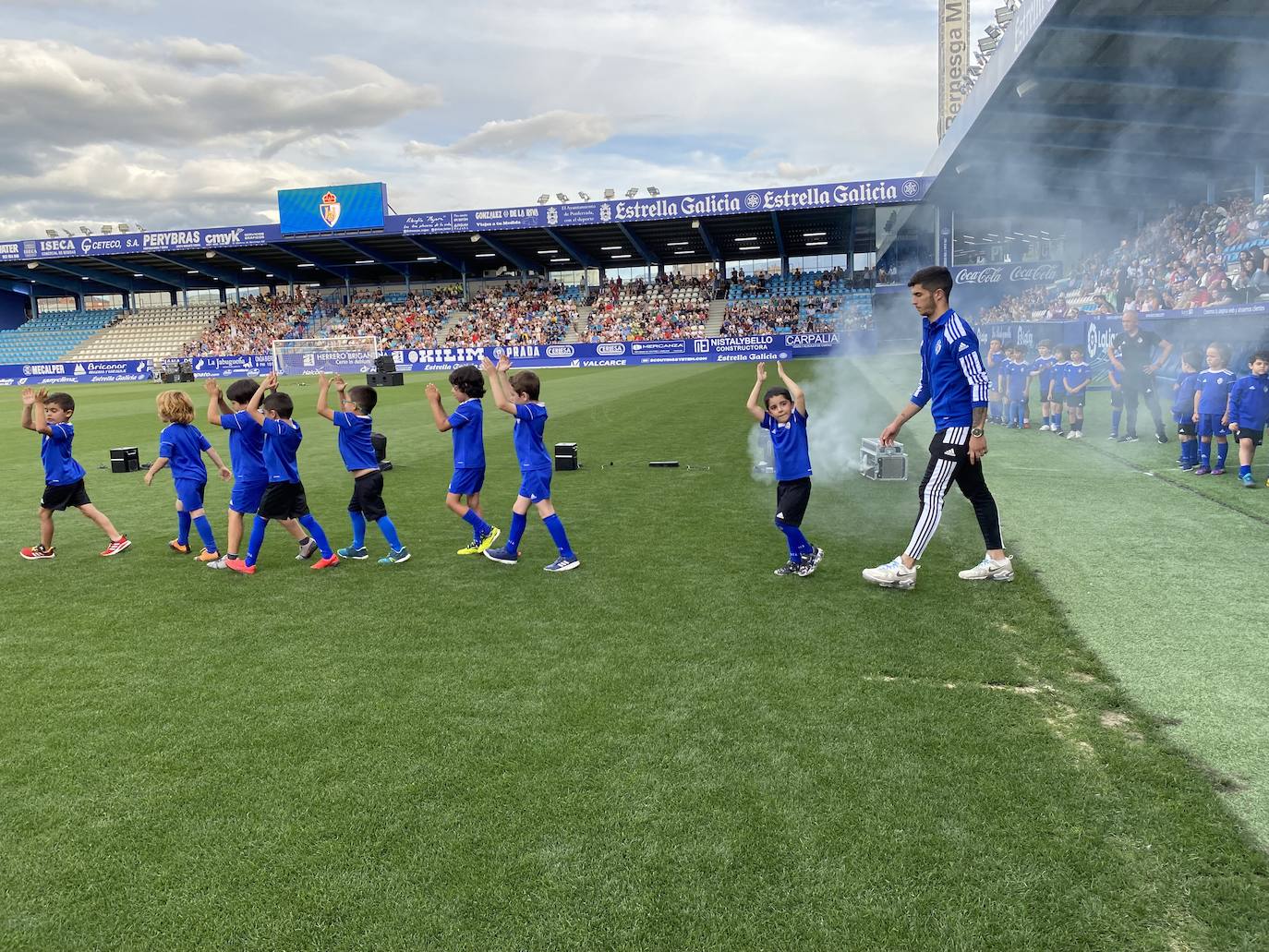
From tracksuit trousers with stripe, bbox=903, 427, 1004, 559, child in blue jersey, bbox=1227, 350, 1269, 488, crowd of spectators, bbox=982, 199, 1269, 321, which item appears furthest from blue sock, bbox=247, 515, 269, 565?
crowd of spectators, bbox=982, 199, 1269, 321

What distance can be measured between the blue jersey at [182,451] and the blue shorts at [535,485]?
2.92 meters

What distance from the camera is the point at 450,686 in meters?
4.38

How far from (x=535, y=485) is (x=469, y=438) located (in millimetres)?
763

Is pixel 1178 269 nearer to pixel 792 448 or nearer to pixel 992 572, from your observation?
pixel 992 572

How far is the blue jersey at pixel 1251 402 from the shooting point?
8.65 metres

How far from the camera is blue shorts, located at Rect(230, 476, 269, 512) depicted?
21.9ft

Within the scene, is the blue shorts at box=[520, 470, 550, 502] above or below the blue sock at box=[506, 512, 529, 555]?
above

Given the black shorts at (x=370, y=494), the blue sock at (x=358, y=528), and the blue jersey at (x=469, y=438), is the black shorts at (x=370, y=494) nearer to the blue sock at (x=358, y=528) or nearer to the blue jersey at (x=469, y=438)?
the blue sock at (x=358, y=528)

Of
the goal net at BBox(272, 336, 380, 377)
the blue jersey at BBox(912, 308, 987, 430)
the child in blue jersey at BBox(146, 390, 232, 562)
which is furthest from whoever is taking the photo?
the goal net at BBox(272, 336, 380, 377)

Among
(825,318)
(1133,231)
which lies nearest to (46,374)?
(825,318)

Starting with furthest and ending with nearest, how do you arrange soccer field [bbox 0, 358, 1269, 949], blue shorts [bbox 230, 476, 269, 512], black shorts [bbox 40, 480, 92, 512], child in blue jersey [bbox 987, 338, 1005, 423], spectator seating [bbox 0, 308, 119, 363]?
spectator seating [bbox 0, 308, 119, 363], child in blue jersey [bbox 987, 338, 1005, 423], black shorts [bbox 40, 480, 92, 512], blue shorts [bbox 230, 476, 269, 512], soccer field [bbox 0, 358, 1269, 949]

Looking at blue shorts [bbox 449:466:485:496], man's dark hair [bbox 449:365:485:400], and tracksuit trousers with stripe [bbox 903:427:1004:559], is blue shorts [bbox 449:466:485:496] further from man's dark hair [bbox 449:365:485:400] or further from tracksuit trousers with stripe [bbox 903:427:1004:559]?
tracksuit trousers with stripe [bbox 903:427:1004:559]

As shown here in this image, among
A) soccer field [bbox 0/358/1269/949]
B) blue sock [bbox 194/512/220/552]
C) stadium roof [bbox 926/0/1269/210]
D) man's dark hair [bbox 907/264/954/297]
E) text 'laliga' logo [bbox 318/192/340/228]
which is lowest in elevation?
soccer field [bbox 0/358/1269/949]

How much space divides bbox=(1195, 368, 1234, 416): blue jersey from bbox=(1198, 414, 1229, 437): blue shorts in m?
0.05
